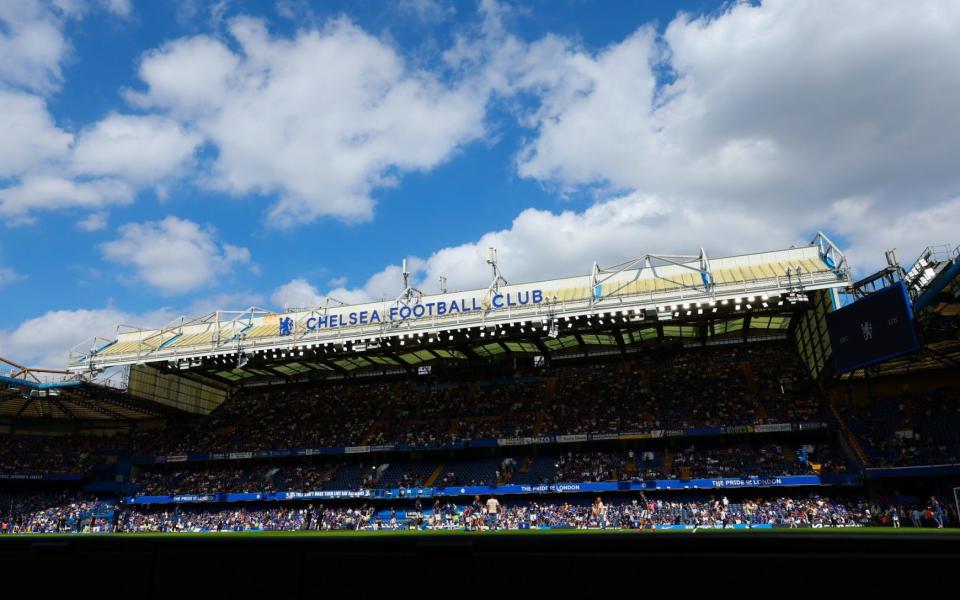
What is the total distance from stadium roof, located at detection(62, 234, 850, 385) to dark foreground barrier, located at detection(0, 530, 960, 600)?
35.6 m

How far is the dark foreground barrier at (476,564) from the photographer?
187 centimetres

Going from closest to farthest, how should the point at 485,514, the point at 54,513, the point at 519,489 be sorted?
the point at 485,514
the point at 519,489
the point at 54,513

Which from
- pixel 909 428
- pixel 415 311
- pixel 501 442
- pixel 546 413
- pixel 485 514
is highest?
pixel 415 311

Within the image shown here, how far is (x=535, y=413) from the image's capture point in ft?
153

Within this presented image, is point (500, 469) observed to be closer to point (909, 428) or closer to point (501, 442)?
point (501, 442)

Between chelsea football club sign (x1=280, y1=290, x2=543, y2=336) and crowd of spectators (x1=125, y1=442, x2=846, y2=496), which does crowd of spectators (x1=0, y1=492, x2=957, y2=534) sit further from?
chelsea football club sign (x1=280, y1=290, x2=543, y2=336)

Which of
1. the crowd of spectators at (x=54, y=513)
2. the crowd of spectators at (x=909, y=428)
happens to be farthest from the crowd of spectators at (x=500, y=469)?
the crowd of spectators at (x=54, y=513)

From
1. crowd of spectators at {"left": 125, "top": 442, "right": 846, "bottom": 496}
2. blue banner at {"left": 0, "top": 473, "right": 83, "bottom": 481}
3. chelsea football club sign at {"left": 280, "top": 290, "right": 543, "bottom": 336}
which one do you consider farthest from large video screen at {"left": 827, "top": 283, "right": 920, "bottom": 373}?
blue banner at {"left": 0, "top": 473, "right": 83, "bottom": 481}

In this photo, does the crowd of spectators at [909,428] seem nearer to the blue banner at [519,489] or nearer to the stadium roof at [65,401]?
the blue banner at [519,489]

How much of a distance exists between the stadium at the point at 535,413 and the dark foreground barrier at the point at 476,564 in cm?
2665

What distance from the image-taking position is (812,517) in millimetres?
31500

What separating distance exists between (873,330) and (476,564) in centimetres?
3349

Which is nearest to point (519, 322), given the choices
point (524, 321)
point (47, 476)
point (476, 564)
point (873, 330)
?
point (524, 321)

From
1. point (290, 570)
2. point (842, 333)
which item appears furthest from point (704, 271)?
point (290, 570)
